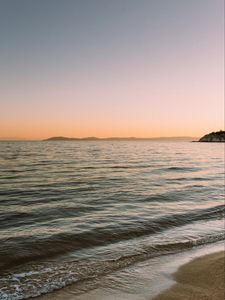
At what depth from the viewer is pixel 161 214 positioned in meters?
13.2

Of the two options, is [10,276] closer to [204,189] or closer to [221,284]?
[221,284]

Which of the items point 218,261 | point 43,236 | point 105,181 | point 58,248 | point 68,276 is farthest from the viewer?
point 105,181

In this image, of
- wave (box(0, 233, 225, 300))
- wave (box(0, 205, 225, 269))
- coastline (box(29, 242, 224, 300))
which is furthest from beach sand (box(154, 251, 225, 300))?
wave (box(0, 205, 225, 269))

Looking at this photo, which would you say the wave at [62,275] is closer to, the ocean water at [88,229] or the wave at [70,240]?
the ocean water at [88,229]

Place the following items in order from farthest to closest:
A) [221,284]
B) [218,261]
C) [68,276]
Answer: [218,261], [68,276], [221,284]

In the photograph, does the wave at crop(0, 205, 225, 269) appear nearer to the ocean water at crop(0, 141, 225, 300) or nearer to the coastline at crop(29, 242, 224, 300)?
the ocean water at crop(0, 141, 225, 300)

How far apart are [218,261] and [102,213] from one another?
615cm

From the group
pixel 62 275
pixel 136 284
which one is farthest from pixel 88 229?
pixel 136 284

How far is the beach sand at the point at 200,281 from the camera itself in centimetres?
590

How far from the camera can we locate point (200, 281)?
262 inches

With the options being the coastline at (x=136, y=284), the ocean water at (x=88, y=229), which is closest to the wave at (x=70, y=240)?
the ocean water at (x=88, y=229)

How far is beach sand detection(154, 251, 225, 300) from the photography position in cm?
590

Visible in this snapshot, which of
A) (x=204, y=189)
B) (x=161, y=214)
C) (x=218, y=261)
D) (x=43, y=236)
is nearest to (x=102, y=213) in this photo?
(x=161, y=214)

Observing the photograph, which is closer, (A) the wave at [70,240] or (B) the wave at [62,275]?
(B) the wave at [62,275]
